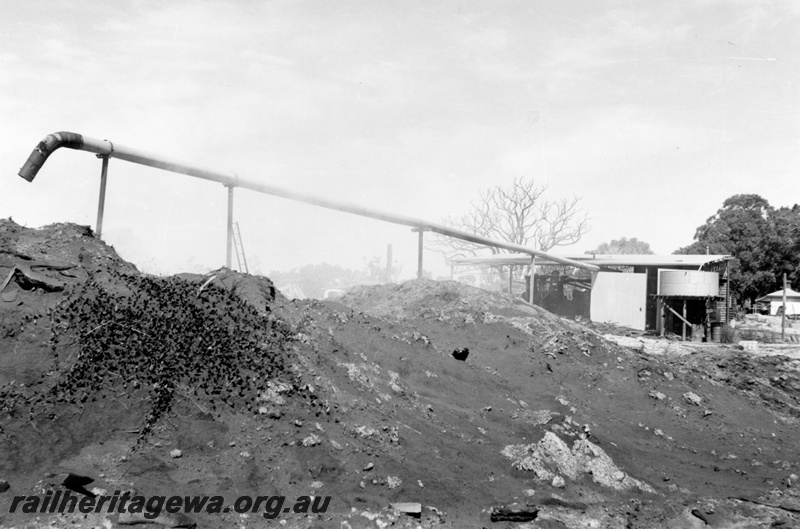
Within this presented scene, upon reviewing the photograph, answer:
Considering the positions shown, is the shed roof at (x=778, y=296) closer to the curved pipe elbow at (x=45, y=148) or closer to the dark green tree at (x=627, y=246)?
the dark green tree at (x=627, y=246)

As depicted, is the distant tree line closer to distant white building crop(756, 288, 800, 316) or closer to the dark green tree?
distant white building crop(756, 288, 800, 316)

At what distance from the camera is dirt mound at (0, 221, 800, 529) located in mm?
3758

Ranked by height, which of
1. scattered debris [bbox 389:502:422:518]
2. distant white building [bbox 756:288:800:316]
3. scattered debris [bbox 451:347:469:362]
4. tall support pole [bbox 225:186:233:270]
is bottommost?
distant white building [bbox 756:288:800:316]

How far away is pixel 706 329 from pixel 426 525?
1893cm

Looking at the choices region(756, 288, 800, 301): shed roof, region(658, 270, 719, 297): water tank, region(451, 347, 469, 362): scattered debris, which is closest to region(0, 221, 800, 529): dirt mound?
region(451, 347, 469, 362): scattered debris

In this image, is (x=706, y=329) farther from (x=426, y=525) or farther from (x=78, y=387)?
(x=78, y=387)

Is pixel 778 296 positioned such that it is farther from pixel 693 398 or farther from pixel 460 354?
pixel 460 354

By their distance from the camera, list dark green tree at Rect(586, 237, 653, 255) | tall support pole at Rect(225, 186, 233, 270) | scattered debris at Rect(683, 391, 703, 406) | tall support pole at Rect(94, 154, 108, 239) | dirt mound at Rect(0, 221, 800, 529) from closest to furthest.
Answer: dirt mound at Rect(0, 221, 800, 529), tall support pole at Rect(94, 154, 108, 239), tall support pole at Rect(225, 186, 233, 270), scattered debris at Rect(683, 391, 703, 406), dark green tree at Rect(586, 237, 653, 255)

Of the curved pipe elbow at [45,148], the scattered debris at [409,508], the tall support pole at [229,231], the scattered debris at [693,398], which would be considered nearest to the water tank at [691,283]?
the scattered debris at [693,398]

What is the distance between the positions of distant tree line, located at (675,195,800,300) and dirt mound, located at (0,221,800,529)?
4150 cm

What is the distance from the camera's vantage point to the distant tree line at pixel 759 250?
42.9m

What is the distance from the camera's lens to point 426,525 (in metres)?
3.95

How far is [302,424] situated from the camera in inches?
173

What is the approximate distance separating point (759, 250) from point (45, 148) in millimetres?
48321
